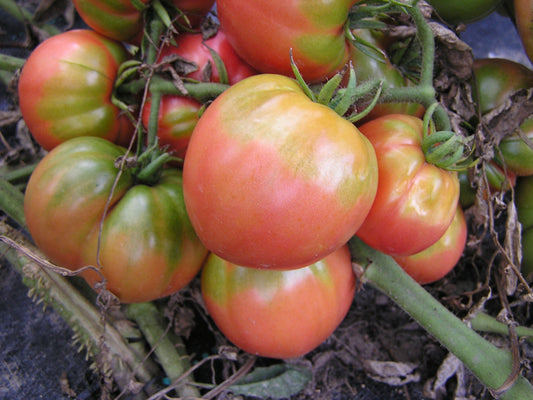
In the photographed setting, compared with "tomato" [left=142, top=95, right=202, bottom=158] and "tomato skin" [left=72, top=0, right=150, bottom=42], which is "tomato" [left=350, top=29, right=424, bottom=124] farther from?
"tomato skin" [left=72, top=0, right=150, bottom=42]

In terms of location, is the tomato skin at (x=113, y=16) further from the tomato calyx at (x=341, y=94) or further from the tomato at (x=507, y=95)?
the tomato at (x=507, y=95)

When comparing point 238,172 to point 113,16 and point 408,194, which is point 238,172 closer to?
point 408,194

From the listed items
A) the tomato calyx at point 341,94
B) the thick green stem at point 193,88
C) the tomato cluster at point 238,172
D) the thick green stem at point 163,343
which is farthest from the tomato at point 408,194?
the thick green stem at point 163,343

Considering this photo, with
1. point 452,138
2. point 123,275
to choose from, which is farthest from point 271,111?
point 123,275

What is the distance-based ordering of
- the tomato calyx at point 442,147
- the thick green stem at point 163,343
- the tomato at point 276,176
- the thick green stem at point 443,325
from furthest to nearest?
the thick green stem at point 163,343, the thick green stem at point 443,325, the tomato calyx at point 442,147, the tomato at point 276,176

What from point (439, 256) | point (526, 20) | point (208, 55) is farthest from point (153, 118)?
point (526, 20)

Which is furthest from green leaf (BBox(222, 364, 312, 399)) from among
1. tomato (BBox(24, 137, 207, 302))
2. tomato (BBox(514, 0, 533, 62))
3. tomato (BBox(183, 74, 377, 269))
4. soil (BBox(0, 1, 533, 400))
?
tomato (BBox(514, 0, 533, 62))
